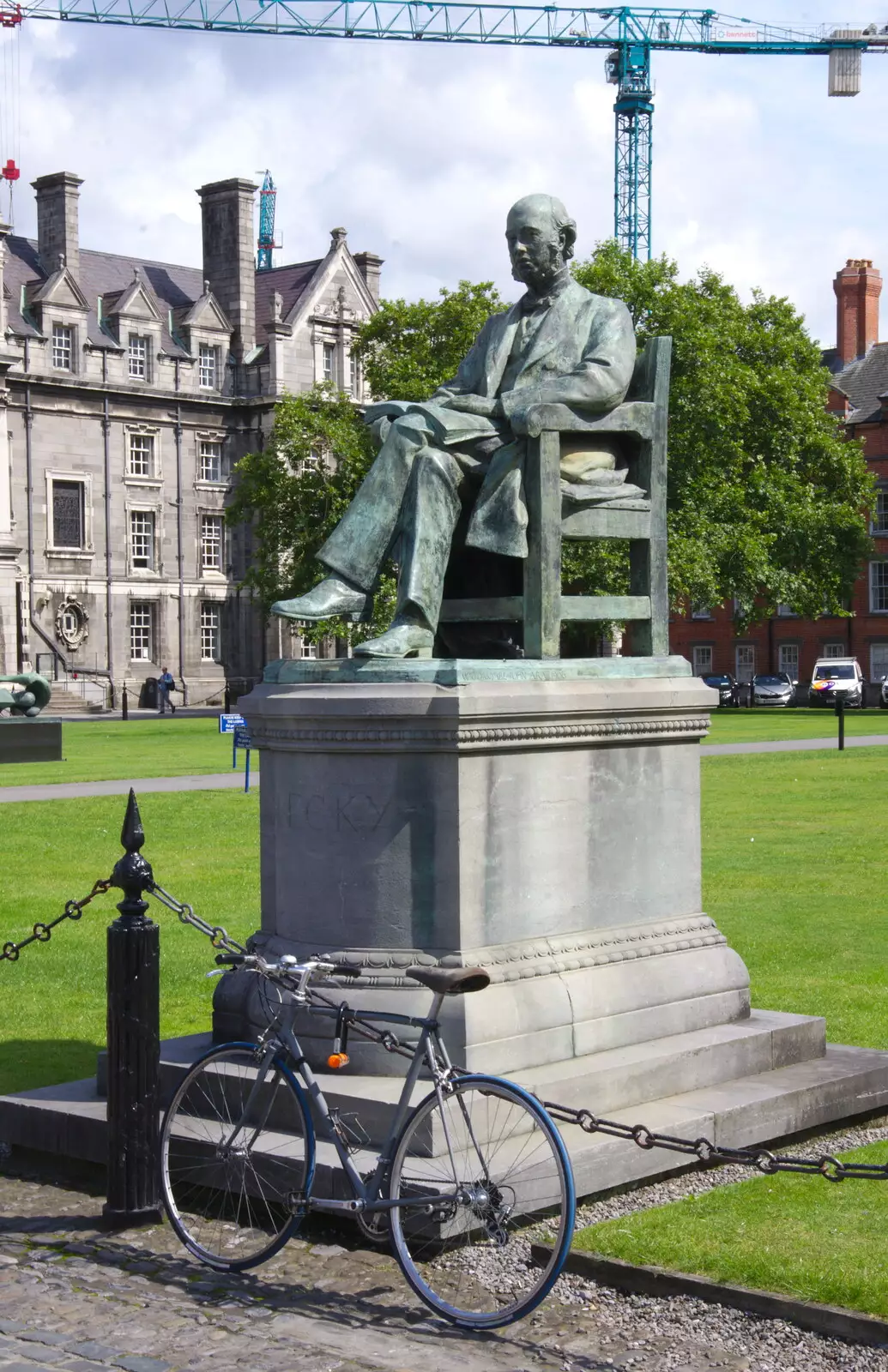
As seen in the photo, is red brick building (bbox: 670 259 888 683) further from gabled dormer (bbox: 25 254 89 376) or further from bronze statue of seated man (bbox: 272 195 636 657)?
bronze statue of seated man (bbox: 272 195 636 657)

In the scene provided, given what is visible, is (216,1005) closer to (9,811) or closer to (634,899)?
(634,899)

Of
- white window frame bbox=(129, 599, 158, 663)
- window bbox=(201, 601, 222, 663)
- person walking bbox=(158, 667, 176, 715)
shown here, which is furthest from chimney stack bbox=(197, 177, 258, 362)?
person walking bbox=(158, 667, 176, 715)

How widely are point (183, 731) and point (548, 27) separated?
2111 inches

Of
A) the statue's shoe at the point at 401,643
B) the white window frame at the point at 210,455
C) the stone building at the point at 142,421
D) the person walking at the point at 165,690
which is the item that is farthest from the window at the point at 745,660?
the statue's shoe at the point at 401,643

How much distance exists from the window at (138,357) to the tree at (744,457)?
21.4 m

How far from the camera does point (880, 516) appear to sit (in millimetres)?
78000

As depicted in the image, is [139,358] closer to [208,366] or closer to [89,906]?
[208,366]

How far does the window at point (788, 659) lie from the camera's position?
3130 inches

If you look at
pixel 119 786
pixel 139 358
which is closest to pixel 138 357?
pixel 139 358

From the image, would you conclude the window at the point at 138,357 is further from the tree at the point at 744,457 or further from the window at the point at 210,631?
the tree at the point at 744,457

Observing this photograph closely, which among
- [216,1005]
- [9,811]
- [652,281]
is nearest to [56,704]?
[652,281]

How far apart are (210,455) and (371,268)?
37.0 feet

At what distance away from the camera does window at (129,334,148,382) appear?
232 ft

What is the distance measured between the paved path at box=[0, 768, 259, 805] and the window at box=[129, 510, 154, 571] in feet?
144
